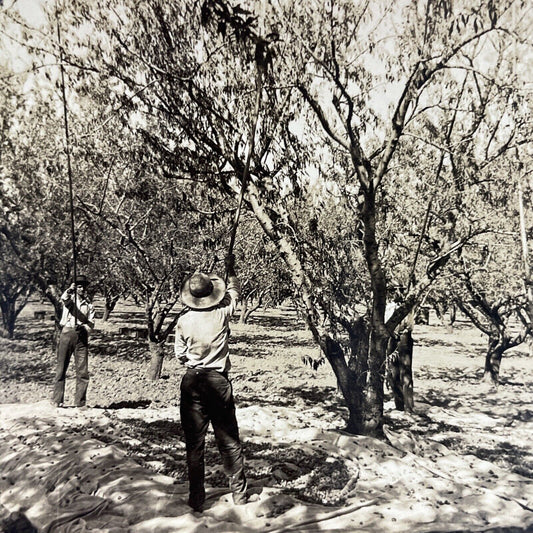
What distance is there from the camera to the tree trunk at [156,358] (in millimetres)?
5957

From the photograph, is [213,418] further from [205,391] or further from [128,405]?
[128,405]

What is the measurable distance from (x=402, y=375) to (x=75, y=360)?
164 inches

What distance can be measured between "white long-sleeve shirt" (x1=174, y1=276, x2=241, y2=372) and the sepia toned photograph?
17 millimetres

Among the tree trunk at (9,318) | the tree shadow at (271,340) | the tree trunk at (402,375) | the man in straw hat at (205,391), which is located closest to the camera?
the man in straw hat at (205,391)

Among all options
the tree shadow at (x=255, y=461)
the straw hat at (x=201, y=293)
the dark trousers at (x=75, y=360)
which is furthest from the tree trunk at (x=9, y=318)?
the straw hat at (x=201, y=293)

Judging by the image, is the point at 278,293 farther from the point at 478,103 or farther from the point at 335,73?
the point at 478,103

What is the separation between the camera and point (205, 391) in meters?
3.10

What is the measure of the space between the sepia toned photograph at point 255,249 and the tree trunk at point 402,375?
3 centimetres

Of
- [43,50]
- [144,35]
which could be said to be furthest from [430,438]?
[43,50]

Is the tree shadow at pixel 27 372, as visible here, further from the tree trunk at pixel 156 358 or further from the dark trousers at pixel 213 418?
the dark trousers at pixel 213 418

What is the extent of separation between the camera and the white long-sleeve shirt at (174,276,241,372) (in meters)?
3.13

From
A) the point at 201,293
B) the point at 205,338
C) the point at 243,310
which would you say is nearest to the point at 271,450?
the point at 205,338

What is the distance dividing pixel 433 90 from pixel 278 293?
9.56 ft

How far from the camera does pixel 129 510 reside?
9.52 feet
